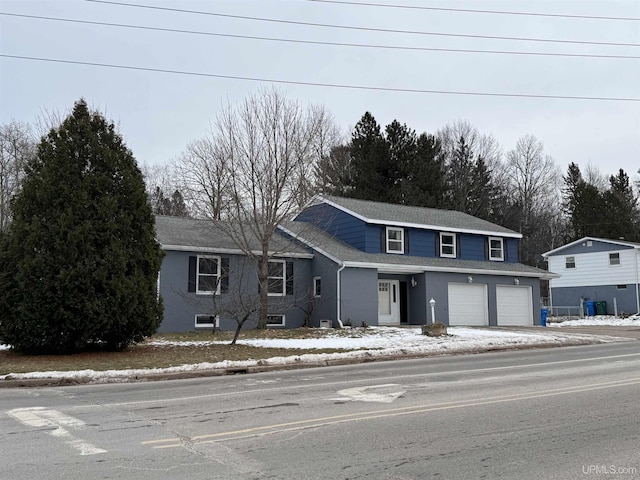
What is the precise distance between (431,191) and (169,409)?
40064 millimetres

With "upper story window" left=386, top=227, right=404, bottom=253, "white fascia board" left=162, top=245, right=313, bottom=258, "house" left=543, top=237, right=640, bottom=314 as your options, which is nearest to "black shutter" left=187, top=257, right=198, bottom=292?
"white fascia board" left=162, top=245, right=313, bottom=258

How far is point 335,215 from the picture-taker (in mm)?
29797

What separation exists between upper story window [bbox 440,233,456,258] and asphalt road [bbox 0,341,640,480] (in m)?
17.8

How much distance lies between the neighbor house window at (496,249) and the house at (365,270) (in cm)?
6

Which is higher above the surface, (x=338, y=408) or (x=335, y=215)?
(x=335, y=215)

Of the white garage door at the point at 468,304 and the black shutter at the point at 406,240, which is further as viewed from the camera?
the black shutter at the point at 406,240

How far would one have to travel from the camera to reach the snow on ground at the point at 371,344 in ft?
44.8

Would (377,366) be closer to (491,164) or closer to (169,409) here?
(169,409)

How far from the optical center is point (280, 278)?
26703 mm

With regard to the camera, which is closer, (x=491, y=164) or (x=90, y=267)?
(x=90, y=267)

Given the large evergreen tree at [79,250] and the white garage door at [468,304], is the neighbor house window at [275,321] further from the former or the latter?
the large evergreen tree at [79,250]

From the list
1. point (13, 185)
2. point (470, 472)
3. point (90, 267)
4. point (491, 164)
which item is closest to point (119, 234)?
point (90, 267)

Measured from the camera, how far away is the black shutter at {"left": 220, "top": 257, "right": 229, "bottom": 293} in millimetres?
25250
